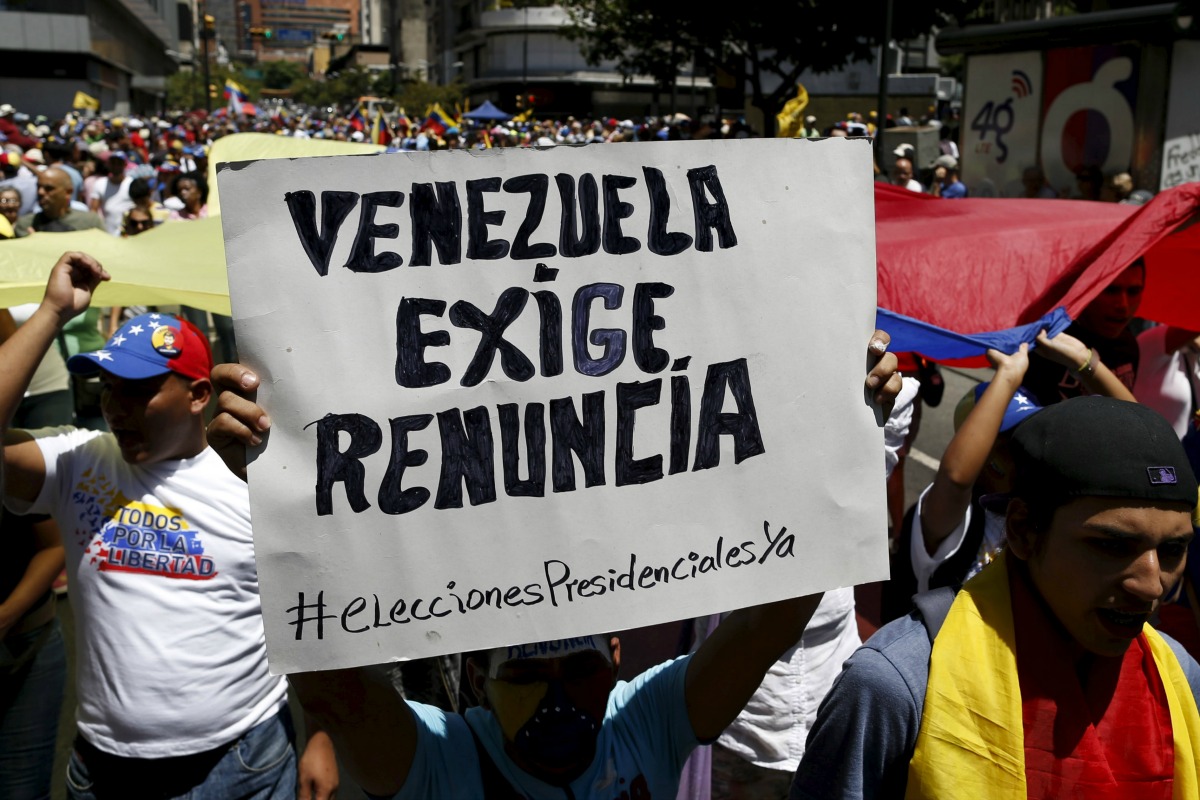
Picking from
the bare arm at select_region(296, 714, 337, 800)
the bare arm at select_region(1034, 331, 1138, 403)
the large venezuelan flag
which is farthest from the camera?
the large venezuelan flag

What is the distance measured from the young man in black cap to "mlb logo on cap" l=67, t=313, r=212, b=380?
1757 mm

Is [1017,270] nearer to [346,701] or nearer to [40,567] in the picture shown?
[346,701]

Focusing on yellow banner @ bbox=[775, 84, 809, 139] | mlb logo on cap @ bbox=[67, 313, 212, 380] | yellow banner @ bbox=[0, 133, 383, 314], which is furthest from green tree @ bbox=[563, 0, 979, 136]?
mlb logo on cap @ bbox=[67, 313, 212, 380]

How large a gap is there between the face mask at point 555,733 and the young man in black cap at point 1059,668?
1.34 feet

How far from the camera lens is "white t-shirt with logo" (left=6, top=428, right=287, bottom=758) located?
2643mm

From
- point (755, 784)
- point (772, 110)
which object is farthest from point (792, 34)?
point (755, 784)

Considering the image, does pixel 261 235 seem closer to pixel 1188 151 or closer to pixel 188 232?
pixel 188 232

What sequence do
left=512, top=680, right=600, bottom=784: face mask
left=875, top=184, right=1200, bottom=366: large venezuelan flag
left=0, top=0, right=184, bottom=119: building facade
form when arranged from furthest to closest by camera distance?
left=0, top=0, right=184, bottom=119: building facade
left=875, top=184, right=1200, bottom=366: large venezuelan flag
left=512, top=680, right=600, bottom=784: face mask

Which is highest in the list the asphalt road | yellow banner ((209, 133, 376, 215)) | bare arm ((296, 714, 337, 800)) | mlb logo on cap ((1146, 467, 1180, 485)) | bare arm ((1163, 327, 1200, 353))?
yellow banner ((209, 133, 376, 215))

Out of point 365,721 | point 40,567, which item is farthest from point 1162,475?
point 40,567

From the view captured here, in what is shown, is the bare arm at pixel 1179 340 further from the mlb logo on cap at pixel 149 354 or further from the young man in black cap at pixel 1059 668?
the mlb logo on cap at pixel 149 354

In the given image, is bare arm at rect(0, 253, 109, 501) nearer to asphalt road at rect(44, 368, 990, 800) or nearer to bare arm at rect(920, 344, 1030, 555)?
asphalt road at rect(44, 368, 990, 800)

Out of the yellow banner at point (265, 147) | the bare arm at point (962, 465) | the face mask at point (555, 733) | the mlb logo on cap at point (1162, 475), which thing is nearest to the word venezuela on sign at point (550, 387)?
the face mask at point (555, 733)

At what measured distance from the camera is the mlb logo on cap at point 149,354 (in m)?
2.70
